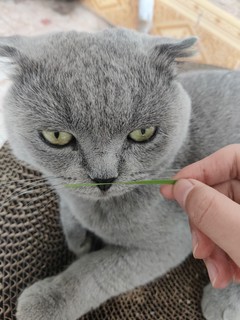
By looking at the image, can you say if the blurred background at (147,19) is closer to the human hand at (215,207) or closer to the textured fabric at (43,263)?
the textured fabric at (43,263)

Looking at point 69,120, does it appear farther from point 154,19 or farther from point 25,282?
point 154,19

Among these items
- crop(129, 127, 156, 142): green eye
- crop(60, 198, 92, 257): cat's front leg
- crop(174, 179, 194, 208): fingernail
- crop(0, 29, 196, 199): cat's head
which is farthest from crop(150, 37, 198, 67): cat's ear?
crop(60, 198, 92, 257): cat's front leg

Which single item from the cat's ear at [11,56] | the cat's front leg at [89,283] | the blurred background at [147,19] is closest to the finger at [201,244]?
the cat's front leg at [89,283]

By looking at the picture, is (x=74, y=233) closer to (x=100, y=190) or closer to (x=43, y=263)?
(x=43, y=263)

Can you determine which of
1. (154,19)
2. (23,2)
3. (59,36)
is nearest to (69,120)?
(59,36)

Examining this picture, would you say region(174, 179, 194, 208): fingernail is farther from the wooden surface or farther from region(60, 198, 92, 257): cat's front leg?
the wooden surface
